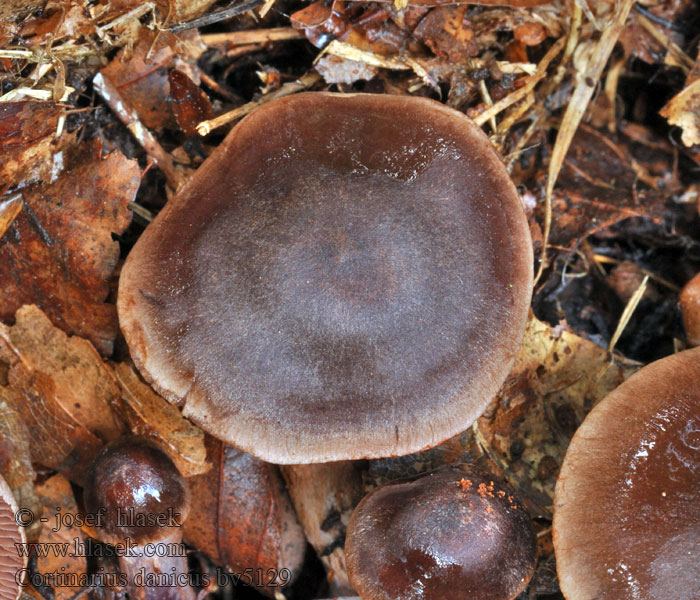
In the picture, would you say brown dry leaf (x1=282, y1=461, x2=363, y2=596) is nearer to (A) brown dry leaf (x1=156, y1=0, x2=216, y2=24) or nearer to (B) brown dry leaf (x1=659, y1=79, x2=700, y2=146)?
(A) brown dry leaf (x1=156, y1=0, x2=216, y2=24)

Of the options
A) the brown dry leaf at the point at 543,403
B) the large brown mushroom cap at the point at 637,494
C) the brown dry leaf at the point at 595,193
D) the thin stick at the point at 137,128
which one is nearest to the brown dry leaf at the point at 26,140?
the thin stick at the point at 137,128

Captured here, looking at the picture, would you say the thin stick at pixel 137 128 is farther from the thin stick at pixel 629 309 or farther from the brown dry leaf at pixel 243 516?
the thin stick at pixel 629 309

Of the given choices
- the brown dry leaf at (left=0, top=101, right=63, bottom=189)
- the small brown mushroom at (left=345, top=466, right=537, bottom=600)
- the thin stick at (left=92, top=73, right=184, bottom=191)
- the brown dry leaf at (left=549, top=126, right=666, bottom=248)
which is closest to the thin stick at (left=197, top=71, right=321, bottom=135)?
the thin stick at (left=92, top=73, right=184, bottom=191)

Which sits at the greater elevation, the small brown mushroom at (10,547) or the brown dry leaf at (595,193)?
the small brown mushroom at (10,547)

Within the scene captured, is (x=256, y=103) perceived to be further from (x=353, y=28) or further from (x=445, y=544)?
(x=445, y=544)

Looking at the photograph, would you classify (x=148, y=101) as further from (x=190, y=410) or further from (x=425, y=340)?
(x=425, y=340)

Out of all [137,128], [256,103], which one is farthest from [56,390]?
[256,103]

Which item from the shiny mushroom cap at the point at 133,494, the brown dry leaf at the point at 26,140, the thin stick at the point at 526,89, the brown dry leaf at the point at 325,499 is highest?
the brown dry leaf at the point at 26,140

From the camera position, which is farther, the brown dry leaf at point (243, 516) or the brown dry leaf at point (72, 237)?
the brown dry leaf at point (243, 516)
